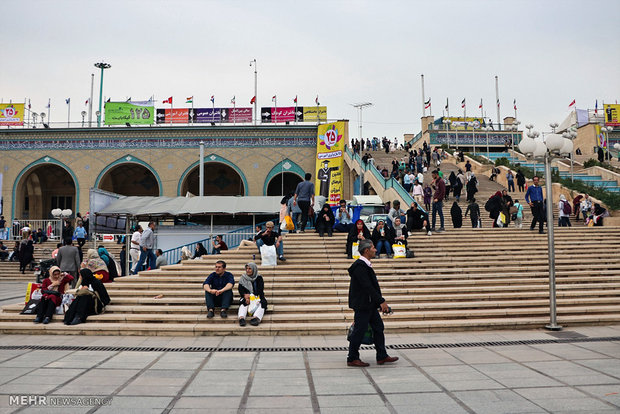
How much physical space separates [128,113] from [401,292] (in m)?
26.9

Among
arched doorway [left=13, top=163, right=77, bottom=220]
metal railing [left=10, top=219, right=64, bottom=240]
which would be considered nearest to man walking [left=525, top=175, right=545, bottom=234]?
metal railing [left=10, top=219, right=64, bottom=240]

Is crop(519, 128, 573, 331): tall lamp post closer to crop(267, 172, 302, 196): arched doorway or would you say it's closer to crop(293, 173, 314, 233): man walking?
crop(293, 173, 314, 233): man walking

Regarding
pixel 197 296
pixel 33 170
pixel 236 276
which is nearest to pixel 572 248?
pixel 236 276

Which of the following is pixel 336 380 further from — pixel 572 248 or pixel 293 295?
pixel 572 248

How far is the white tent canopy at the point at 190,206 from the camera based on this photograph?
682 inches

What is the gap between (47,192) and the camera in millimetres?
33906

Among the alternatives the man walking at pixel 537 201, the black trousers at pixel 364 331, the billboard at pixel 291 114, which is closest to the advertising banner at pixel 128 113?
the billboard at pixel 291 114

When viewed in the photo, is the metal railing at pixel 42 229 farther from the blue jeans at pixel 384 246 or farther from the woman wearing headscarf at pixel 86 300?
the blue jeans at pixel 384 246

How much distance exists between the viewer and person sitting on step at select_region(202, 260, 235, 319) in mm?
8234

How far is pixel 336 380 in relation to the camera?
5.02 metres

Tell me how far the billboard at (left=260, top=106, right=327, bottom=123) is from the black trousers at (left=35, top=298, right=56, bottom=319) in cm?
2360

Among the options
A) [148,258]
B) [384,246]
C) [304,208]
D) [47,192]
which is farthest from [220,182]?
[384,246]

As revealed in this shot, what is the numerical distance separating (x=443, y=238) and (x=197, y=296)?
710 cm

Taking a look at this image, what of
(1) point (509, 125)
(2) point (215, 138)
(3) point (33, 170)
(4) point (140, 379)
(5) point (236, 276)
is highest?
(1) point (509, 125)
